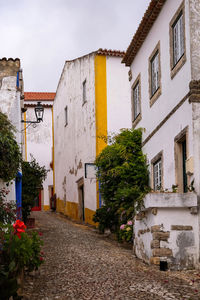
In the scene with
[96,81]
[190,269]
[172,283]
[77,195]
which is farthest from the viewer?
[77,195]

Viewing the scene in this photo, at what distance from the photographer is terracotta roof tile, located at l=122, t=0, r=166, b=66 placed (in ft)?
40.7

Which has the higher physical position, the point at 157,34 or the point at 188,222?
the point at 157,34

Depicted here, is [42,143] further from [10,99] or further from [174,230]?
[174,230]

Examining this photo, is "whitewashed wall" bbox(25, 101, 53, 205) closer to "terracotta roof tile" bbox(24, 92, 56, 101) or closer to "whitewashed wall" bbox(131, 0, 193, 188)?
"terracotta roof tile" bbox(24, 92, 56, 101)

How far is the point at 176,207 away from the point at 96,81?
426 inches

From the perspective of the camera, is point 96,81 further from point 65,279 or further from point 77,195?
point 65,279

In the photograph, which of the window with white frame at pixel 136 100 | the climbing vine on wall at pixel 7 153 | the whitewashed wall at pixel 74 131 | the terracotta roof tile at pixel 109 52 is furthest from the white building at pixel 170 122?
the whitewashed wall at pixel 74 131

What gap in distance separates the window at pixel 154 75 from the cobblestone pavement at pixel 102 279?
13.3 feet

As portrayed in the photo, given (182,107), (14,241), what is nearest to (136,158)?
(182,107)

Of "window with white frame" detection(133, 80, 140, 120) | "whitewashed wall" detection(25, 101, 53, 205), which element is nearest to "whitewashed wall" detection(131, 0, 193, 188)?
"window with white frame" detection(133, 80, 140, 120)

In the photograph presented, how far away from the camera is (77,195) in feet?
73.1

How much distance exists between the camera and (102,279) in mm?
8438

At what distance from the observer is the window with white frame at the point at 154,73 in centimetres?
1308

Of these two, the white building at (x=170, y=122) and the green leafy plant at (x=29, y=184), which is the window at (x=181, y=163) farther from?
the green leafy plant at (x=29, y=184)
